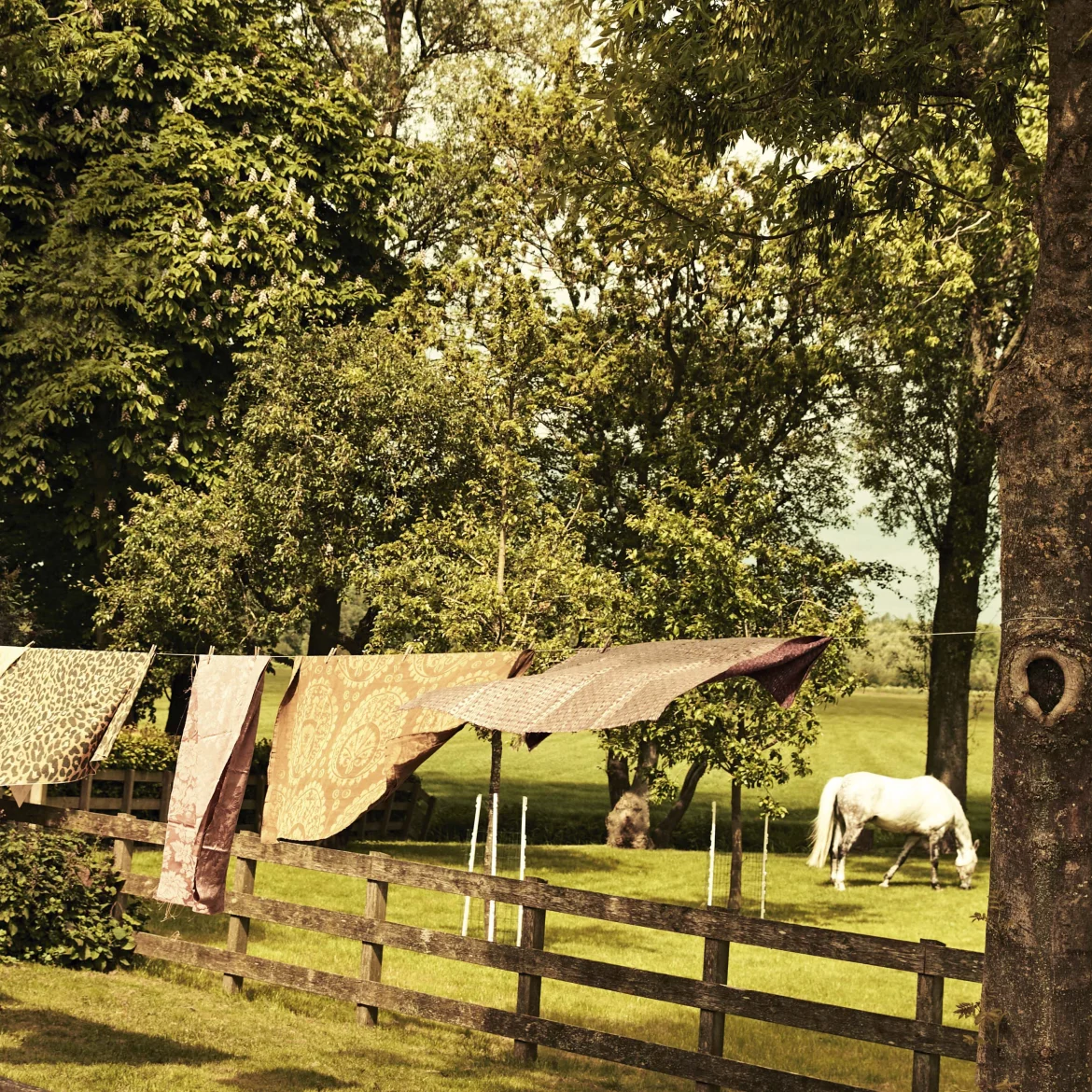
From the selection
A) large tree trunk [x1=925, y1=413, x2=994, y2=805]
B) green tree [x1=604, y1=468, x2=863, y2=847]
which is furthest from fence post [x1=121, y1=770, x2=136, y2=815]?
large tree trunk [x1=925, y1=413, x2=994, y2=805]

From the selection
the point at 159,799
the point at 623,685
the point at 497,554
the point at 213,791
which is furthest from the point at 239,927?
the point at 159,799

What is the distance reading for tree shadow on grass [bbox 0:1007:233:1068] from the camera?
30.1 feet

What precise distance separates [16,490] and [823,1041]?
1874 centimetres

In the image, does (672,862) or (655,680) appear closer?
(655,680)

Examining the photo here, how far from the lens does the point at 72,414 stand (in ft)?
78.7

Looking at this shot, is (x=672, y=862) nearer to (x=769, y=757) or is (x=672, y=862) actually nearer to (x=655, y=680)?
(x=769, y=757)

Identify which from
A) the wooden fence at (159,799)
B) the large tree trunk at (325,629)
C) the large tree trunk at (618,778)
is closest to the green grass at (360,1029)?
the wooden fence at (159,799)

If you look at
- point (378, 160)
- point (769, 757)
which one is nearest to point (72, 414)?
point (378, 160)

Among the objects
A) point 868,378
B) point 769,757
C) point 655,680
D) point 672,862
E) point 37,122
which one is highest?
point 37,122

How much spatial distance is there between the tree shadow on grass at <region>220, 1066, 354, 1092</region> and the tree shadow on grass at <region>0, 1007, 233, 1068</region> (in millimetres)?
478

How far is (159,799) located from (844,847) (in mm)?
13661

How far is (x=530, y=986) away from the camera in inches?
396

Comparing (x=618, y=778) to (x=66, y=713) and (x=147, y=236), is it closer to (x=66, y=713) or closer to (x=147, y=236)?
(x=147, y=236)

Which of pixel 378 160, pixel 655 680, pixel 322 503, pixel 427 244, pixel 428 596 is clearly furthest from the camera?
pixel 427 244
